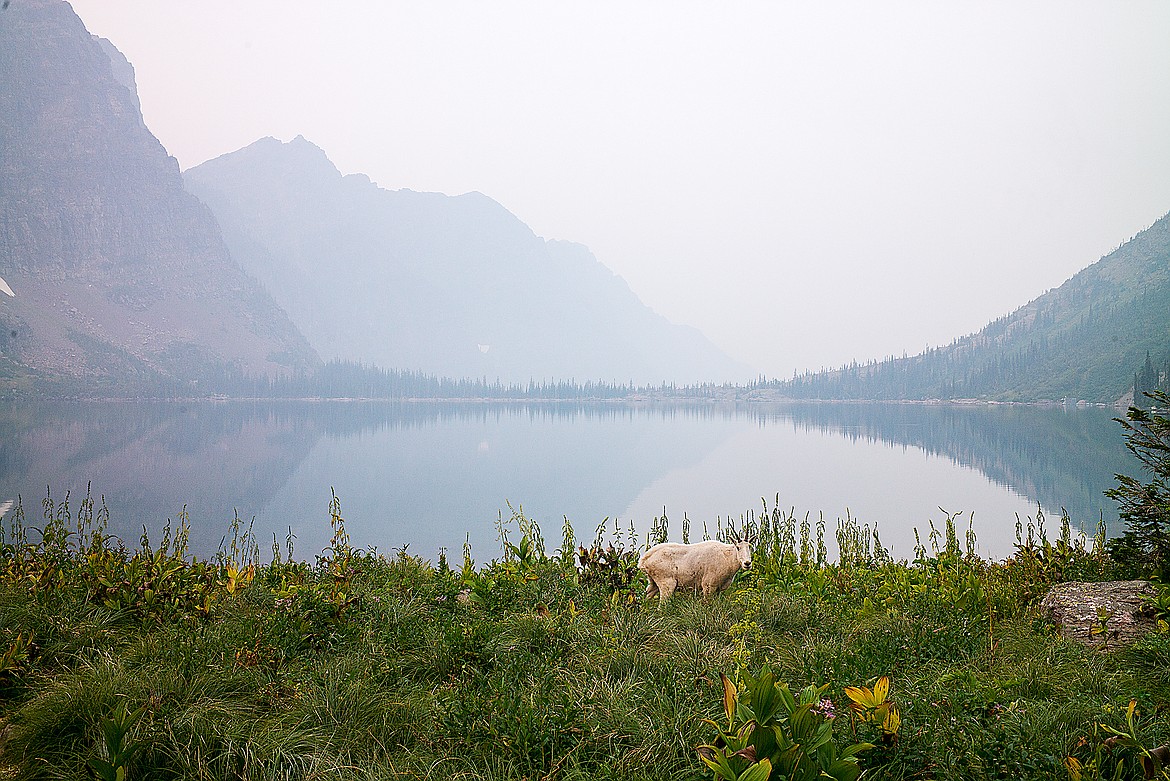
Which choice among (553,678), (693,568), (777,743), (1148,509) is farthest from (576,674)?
(1148,509)

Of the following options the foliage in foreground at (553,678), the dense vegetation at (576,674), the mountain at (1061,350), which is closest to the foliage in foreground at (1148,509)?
the dense vegetation at (576,674)

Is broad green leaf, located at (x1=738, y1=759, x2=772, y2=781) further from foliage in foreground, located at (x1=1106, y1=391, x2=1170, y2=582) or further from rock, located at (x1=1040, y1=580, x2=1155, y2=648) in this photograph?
foliage in foreground, located at (x1=1106, y1=391, x2=1170, y2=582)

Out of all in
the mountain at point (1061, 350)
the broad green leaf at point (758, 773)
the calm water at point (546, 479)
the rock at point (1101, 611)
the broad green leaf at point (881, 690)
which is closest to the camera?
the broad green leaf at point (758, 773)

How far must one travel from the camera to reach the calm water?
21.5 metres

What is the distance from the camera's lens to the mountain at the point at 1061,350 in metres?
115

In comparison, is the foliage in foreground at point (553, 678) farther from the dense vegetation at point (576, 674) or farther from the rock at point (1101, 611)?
the rock at point (1101, 611)

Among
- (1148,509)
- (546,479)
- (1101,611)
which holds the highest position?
(1148,509)

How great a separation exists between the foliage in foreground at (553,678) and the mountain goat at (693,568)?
0.87 ft

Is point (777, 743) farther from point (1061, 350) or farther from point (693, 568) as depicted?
point (1061, 350)

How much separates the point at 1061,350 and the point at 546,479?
145631mm

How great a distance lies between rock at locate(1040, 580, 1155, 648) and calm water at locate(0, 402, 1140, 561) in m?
4.20

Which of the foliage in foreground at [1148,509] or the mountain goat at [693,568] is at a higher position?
the foliage in foreground at [1148,509]

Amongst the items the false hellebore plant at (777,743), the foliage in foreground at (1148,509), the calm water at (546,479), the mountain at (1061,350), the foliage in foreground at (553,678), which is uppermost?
the mountain at (1061,350)

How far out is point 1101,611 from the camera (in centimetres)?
548
